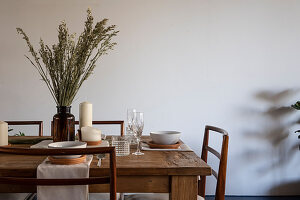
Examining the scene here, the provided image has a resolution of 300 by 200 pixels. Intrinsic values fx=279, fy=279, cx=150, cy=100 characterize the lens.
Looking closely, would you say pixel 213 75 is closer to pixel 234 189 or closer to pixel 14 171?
pixel 234 189

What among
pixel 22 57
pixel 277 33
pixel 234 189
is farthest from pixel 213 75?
pixel 22 57

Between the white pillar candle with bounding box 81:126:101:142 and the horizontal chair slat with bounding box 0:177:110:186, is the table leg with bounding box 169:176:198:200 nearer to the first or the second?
the horizontal chair slat with bounding box 0:177:110:186

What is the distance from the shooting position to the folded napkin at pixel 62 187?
39.0 inches

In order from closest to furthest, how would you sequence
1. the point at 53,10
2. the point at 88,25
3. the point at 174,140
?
the point at 88,25 → the point at 174,140 → the point at 53,10

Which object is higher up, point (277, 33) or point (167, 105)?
point (277, 33)

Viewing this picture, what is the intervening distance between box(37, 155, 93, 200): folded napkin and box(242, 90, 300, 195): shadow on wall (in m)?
2.14

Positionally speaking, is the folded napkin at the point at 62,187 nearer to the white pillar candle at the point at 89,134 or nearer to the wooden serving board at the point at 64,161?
the wooden serving board at the point at 64,161

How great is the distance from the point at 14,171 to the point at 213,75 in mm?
2125

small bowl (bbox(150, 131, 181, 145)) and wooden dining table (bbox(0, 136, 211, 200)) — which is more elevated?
small bowl (bbox(150, 131, 181, 145))

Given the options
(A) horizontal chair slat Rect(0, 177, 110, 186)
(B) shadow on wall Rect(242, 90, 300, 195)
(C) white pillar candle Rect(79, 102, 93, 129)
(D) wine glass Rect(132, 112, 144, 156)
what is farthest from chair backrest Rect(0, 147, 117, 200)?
(B) shadow on wall Rect(242, 90, 300, 195)

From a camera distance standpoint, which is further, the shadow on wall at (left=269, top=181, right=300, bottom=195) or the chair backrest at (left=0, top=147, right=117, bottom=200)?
the shadow on wall at (left=269, top=181, right=300, bottom=195)

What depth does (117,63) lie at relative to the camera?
9.00 ft

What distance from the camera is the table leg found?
3.48 feet

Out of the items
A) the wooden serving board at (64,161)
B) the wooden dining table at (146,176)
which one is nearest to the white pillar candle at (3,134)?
the wooden dining table at (146,176)
